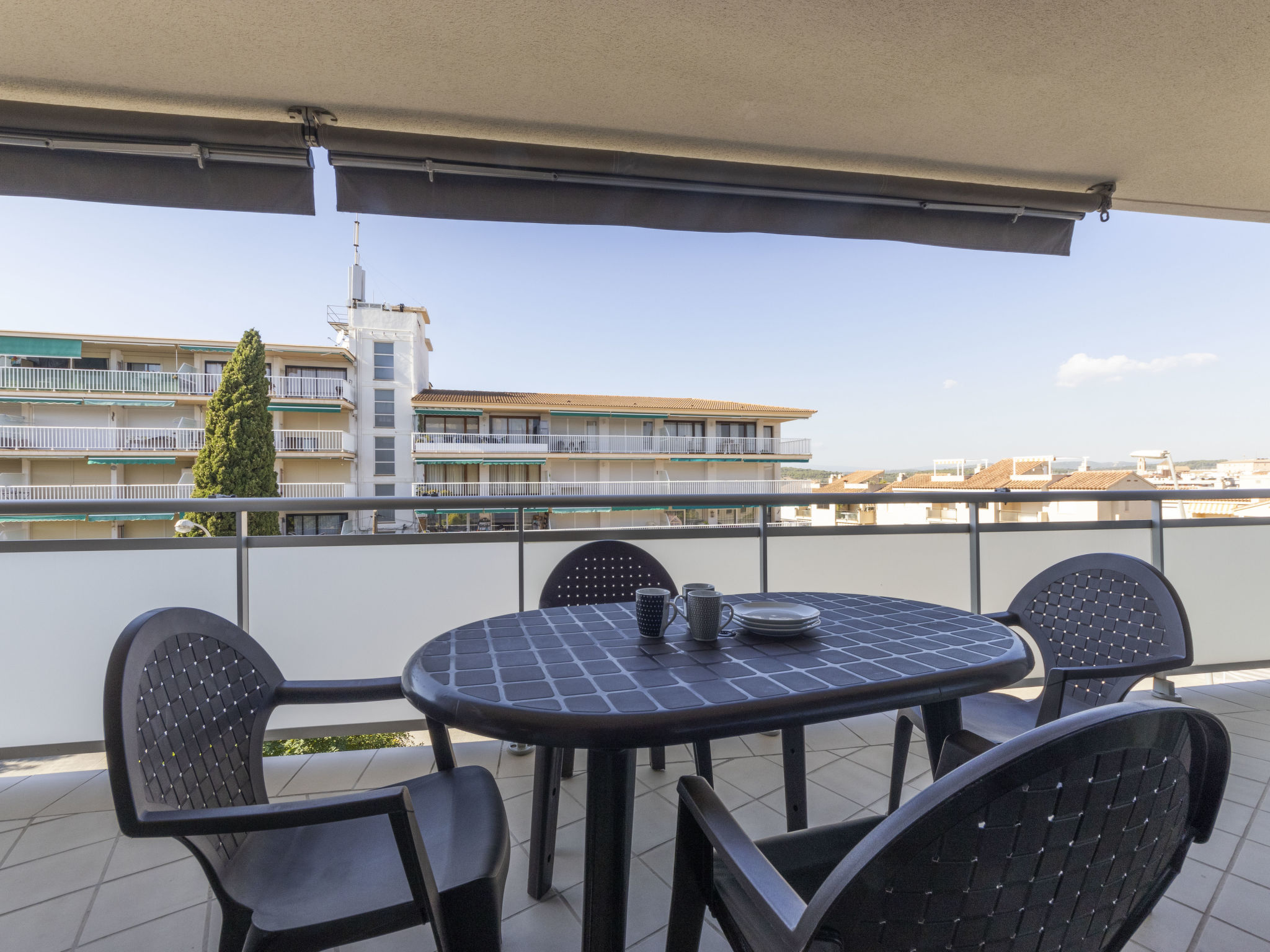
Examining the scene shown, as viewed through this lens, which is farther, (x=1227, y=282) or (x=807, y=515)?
(x=1227, y=282)

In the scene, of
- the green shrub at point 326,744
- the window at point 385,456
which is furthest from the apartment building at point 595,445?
the green shrub at point 326,744

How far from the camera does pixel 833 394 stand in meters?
29.2

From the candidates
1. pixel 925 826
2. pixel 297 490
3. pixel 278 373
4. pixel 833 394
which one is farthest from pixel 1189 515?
pixel 833 394

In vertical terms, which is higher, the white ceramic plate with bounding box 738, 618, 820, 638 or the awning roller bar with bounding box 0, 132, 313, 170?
the awning roller bar with bounding box 0, 132, 313, 170


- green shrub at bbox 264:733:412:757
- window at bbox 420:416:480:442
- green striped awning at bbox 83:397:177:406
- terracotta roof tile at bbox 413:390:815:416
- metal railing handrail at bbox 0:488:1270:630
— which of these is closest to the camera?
metal railing handrail at bbox 0:488:1270:630

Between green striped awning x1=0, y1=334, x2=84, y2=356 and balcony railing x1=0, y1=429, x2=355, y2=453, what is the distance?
2.33 meters

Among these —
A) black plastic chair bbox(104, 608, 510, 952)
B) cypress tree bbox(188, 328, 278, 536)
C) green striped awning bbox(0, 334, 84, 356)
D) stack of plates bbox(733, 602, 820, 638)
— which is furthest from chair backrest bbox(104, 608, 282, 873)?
green striped awning bbox(0, 334, 84, 356)

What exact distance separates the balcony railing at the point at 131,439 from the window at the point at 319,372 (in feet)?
7.45

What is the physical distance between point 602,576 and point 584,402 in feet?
75.8

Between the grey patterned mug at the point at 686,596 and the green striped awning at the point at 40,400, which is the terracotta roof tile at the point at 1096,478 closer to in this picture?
the grey patterned mug at the point at 686,596

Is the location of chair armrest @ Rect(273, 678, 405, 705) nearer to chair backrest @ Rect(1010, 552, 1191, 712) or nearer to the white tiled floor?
the white tiled floor

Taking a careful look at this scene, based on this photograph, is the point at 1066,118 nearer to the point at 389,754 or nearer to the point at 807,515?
the point at 807,515

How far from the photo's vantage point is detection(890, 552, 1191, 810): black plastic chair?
1.57 metres

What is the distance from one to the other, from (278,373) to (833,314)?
79.5 ft
